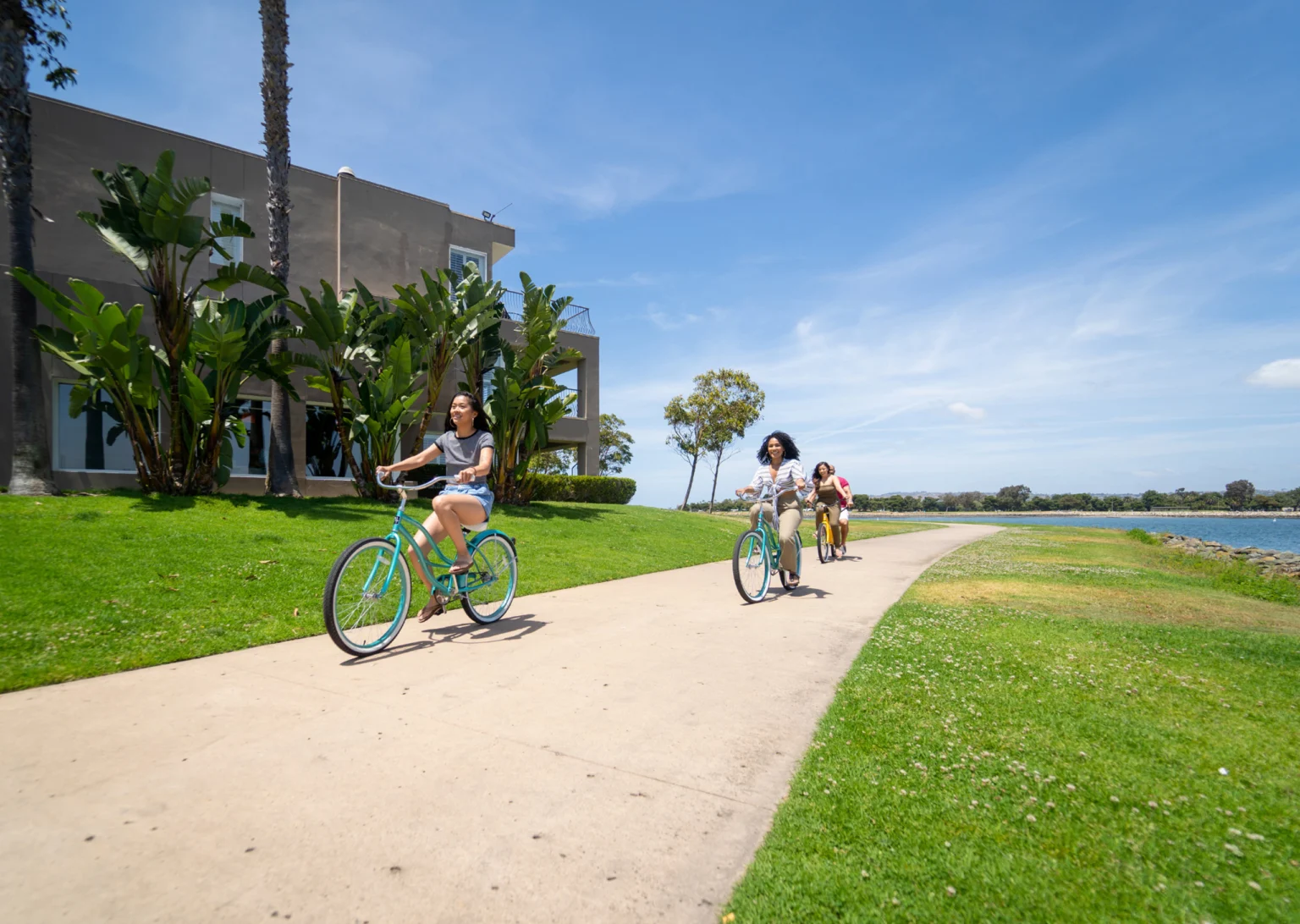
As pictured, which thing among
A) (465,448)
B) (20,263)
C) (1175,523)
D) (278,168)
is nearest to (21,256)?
(20,263)

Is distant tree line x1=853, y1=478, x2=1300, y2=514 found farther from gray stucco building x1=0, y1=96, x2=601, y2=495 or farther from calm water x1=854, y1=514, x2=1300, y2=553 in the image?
gray stucco building x1=0, y1=96, x2=601, y2=495

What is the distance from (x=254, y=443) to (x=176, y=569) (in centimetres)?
1230

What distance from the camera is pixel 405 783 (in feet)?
A: 10.0

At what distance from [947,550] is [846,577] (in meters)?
8.10

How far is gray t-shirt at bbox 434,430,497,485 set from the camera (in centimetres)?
629

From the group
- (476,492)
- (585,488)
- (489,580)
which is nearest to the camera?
(476,492)

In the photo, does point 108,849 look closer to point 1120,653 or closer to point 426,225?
point 1120,653

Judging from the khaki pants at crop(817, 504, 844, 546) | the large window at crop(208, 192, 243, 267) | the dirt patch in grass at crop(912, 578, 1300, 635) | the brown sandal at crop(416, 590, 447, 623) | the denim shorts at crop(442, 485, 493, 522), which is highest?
the large window at crop(208, 192, 243, 267)

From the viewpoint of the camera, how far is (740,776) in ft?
10.6

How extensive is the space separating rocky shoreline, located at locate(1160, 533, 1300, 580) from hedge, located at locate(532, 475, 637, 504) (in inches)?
801

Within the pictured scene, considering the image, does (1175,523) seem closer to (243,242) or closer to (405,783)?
(243,242)

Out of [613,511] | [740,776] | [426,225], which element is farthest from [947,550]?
[426,225]

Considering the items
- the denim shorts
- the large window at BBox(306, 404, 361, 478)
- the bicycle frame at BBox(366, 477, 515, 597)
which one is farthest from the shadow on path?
the large window at BBox(306, 404, 361, 478)

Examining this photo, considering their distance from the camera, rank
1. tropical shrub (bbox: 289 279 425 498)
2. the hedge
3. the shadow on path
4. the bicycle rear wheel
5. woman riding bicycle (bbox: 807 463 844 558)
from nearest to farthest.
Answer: the shadow on path → the bicycle rear wheel → woman riding bicycle (bbox: 807 463 844 558) → tropical shrub (bbox: 289 279 425 498) → the hedge
